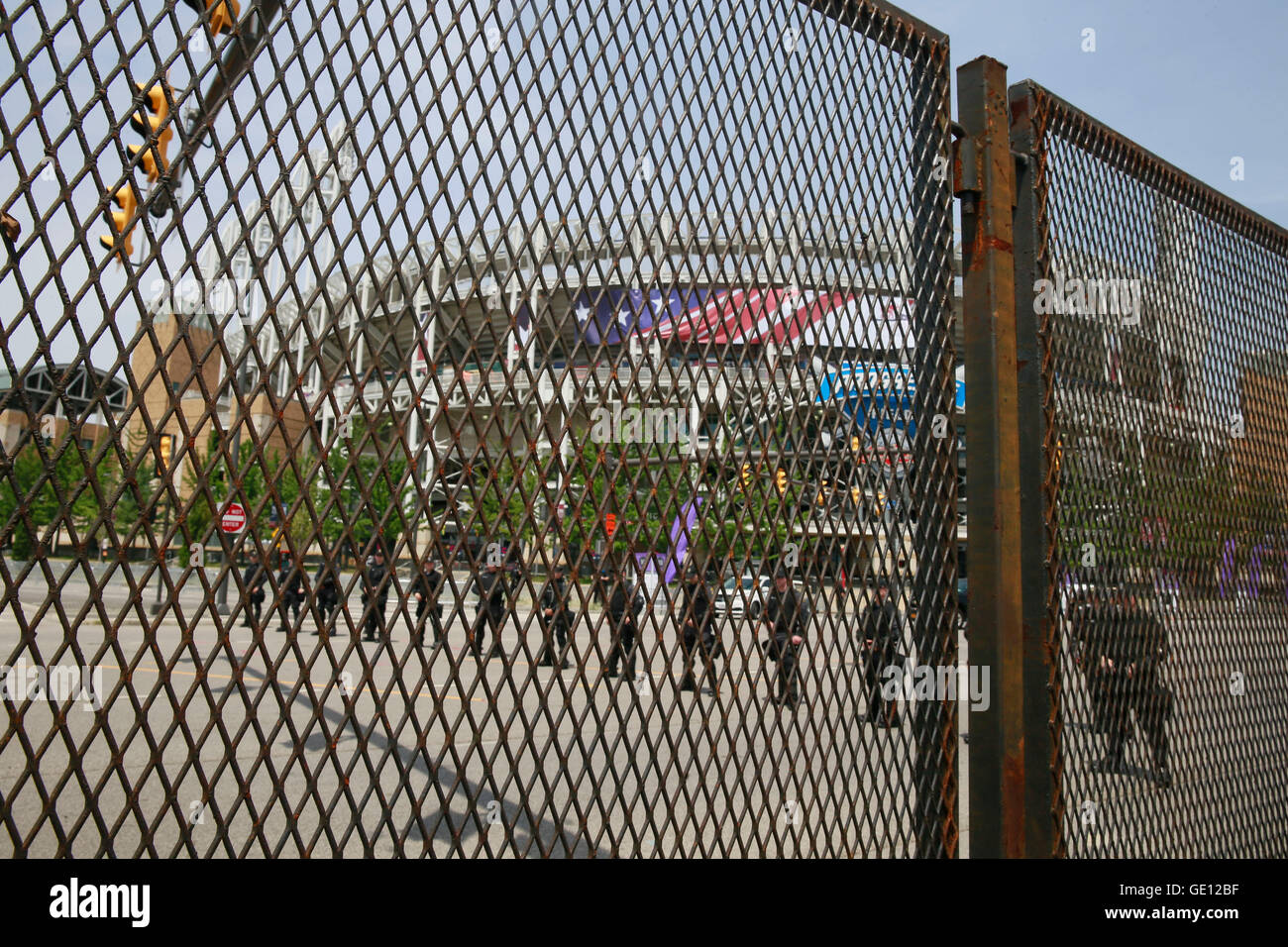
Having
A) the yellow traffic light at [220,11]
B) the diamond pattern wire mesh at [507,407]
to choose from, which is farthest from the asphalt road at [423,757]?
the yellow traffic light at [220,11]

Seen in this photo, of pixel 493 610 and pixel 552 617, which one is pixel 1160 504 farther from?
pixel 493 610

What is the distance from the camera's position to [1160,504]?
3711mm

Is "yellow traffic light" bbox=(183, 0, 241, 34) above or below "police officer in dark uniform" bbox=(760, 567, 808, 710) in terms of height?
above

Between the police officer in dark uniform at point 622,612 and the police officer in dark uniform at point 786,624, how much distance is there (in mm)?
399

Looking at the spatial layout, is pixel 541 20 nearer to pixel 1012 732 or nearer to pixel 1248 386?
pixel 1012 732

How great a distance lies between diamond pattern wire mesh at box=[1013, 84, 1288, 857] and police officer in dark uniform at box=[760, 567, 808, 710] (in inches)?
39.6

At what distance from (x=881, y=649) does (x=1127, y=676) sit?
1.25 metres

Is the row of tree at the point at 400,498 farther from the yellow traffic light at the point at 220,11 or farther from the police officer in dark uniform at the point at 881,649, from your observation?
the yellow traffic light at the point at 220,11

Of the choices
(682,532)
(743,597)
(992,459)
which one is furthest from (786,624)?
(992,459)

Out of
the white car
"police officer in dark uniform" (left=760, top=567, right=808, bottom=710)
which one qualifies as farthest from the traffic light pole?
"police officer in dark uniform" (left=760, top=567, right=808, bottom=710)

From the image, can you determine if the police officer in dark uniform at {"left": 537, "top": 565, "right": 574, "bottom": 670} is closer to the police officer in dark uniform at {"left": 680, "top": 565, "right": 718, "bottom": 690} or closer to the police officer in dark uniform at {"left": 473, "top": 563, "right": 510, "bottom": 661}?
the police officer in dark uniform at {"left": 473, "top": 563, "right": 510, "bottom": 661}

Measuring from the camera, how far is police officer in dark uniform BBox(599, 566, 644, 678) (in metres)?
2.19
